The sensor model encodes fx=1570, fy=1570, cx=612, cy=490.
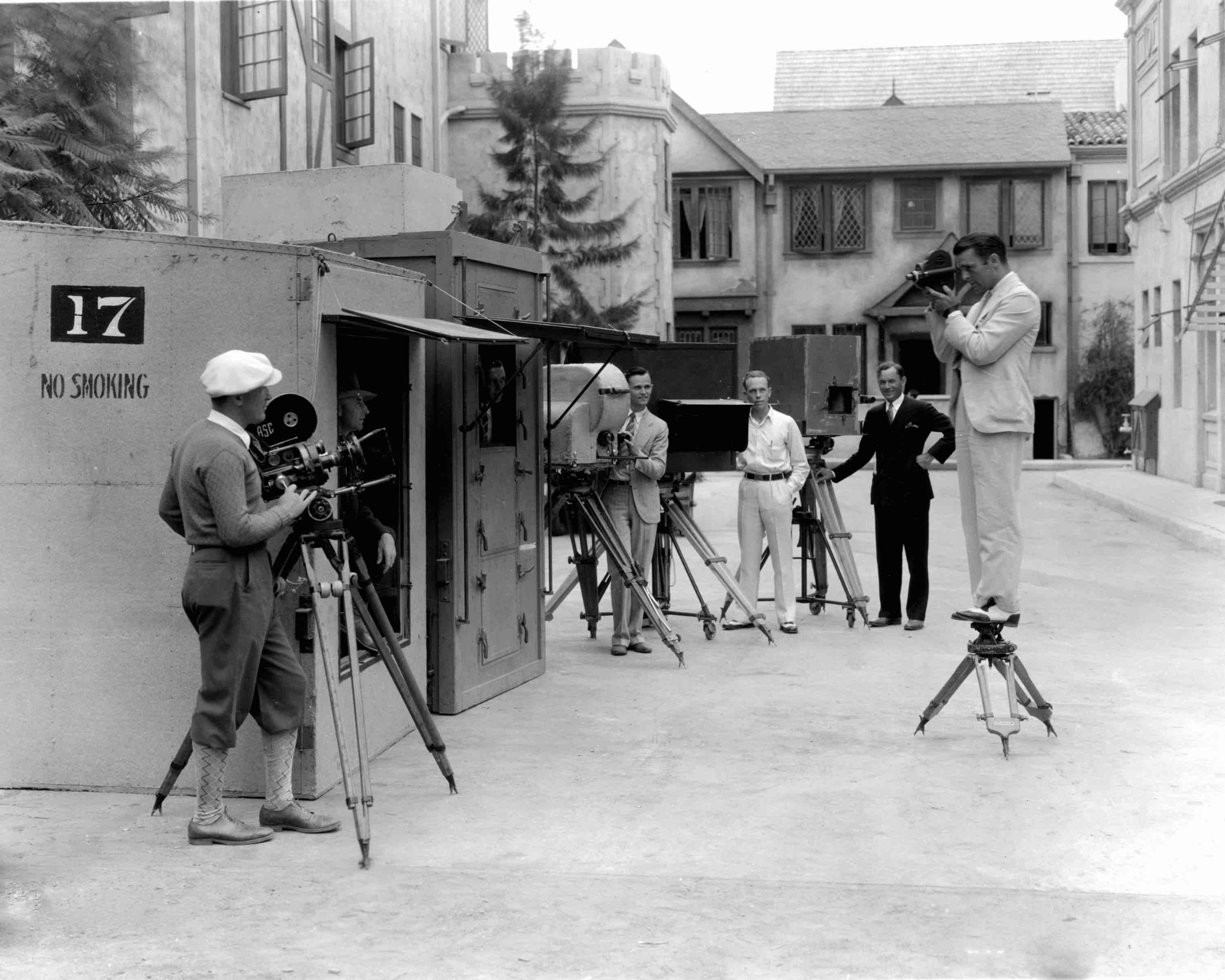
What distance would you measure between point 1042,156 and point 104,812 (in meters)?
40.8

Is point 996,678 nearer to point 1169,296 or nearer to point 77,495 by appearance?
point 77,495

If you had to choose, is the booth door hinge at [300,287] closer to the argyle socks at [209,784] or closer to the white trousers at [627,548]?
the argyle socks at [209,784]

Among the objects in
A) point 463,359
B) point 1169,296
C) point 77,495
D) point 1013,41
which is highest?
point 1013,41

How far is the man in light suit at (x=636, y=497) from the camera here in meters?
11.4

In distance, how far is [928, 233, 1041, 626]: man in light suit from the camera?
7.81 metres

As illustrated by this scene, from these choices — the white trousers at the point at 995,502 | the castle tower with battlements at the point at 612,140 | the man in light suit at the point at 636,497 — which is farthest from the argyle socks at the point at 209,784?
the castle tower with battlements at the point at 612,140

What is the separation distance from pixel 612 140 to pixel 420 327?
27433mm

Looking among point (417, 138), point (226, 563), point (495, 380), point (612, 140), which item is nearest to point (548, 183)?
point (612, 140)

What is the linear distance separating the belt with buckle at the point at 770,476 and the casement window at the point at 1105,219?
3398 cm

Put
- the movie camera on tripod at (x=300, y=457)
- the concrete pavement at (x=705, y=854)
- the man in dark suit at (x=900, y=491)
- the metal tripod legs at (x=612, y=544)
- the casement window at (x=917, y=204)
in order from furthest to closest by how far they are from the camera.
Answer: the casement window at (x=917, y=204)
the man in dark suit at (x=900, y=491)
the metal tripod legs at (x=612, y=544)
the movie camera on tripod at (x=300, y=457)
the concrete pavement at (x=705, y=854)

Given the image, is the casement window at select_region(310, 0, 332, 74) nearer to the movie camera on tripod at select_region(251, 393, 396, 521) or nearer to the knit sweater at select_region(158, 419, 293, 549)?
the movie camera on tripod at select_region(251, 393, 396, 521)

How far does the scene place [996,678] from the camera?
10227 mm

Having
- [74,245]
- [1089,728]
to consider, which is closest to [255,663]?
[74,245]

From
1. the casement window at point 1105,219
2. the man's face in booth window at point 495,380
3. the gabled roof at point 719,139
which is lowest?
the man's face in booth window at point 495,380
